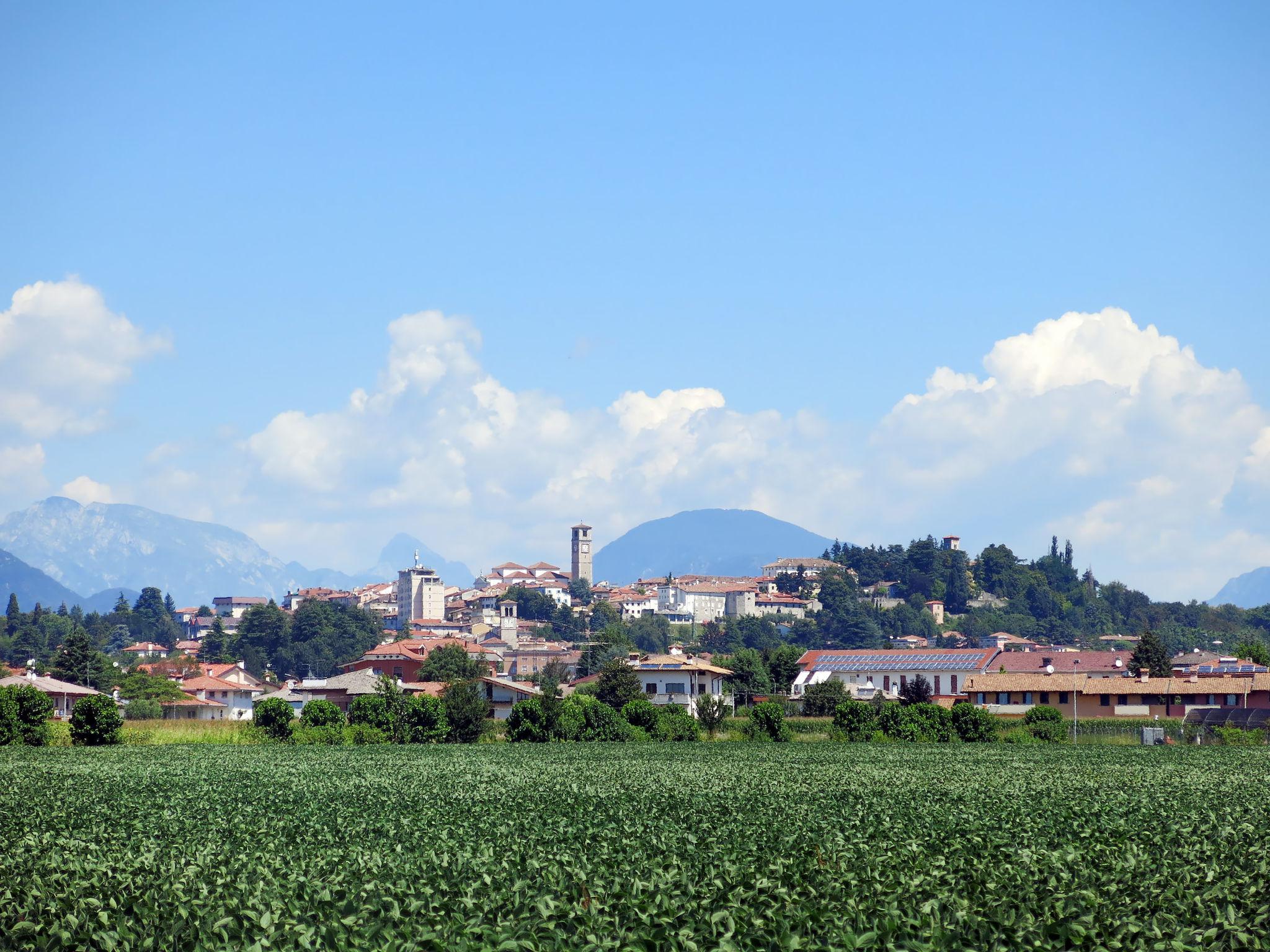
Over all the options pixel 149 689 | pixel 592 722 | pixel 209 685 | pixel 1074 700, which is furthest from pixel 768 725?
pixel 209 685

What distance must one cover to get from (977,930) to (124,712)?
Answer: 12626 centimetres

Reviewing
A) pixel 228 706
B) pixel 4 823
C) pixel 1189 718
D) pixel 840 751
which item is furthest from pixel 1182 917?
pixel 228 706

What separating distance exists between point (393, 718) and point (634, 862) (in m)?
61.7

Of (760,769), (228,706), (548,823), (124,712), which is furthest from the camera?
(228,706)

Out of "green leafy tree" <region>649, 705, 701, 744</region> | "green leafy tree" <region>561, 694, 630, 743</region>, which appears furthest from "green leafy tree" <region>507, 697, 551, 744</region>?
"green leafy tree" <region>649, 705, 701, 744</region>

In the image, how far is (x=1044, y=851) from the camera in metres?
21.3

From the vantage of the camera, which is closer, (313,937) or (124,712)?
(313,937)

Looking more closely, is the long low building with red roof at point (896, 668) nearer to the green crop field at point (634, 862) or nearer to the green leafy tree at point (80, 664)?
the green leafy tree at point (80, 664)

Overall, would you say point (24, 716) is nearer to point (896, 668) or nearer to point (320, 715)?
point (320, 715)

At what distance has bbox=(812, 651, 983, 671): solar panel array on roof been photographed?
5689 inches

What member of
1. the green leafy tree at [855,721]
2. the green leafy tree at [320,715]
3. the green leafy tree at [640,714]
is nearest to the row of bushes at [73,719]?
the green leafy tree at [320,715]

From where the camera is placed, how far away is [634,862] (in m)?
20.3

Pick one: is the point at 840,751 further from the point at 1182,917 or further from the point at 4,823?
the point at 1182,917

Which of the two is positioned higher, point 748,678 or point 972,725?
point 748,678
